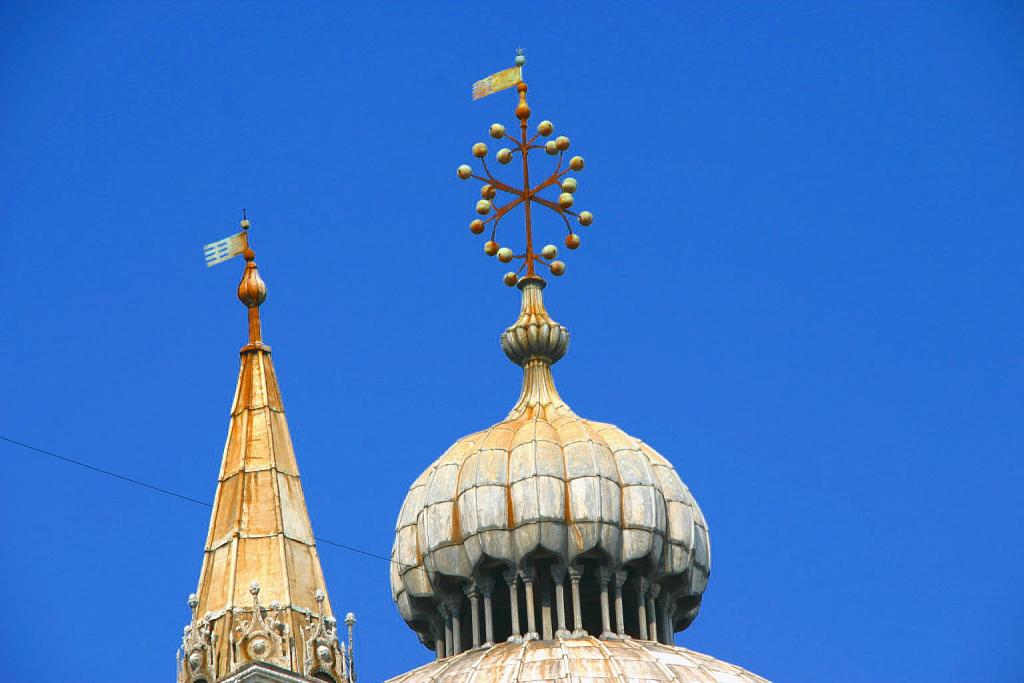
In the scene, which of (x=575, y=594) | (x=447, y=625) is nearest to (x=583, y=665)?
(x=575, y=594)

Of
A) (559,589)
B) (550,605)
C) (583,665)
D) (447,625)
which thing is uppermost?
(447,625)

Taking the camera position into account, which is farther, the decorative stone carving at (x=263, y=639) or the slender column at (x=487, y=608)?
the slender column at (x=487, y=608)

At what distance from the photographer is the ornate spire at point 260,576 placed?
233ft

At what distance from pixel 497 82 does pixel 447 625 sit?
14316mm

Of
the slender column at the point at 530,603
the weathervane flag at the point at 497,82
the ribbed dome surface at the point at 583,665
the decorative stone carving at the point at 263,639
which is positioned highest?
the weathervane flag at the point at 497,82

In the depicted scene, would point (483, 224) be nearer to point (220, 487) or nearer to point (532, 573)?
point (532, 573)

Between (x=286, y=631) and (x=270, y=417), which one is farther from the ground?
(x=270, y=417)

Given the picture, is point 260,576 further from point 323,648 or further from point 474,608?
point 474,608

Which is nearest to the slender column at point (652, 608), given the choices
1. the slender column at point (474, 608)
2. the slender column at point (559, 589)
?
the slender column at point (559, 589)

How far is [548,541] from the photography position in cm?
8481

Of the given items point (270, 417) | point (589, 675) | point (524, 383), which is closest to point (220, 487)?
point (270, 417)

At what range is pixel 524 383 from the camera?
90625mm

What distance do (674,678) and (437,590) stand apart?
7104 mm

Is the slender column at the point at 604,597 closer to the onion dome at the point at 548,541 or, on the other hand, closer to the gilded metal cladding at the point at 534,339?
the onion dome at the point at 548,541
